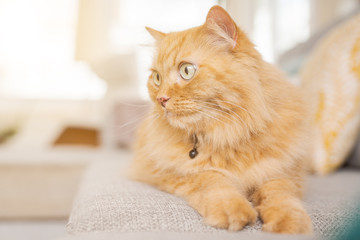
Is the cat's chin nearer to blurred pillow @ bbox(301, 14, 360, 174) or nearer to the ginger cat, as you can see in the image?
the ginger cat

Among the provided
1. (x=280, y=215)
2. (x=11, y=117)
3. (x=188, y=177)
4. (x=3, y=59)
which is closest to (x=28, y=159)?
(x=11, y=117)

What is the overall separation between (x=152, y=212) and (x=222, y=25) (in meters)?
0.57

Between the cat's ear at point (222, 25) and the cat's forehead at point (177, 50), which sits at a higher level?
the cat's ear at point (222, 25)

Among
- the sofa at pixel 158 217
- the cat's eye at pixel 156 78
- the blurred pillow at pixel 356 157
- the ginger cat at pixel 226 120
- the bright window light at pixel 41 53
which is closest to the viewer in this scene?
the sofa at pixel 158 217

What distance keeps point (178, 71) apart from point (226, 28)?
19 cm

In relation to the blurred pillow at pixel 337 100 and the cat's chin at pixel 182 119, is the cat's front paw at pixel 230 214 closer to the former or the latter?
the cat's chin at pixel 182 119

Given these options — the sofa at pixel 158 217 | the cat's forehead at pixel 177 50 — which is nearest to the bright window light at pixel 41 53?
the cat's forehead at pixel 177 50

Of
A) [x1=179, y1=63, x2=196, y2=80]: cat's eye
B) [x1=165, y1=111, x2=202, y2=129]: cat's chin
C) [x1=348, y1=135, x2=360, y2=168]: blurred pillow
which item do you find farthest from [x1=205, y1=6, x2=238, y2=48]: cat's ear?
[x1=348, y1=135, x2=360, y2=168]: blurred pillow

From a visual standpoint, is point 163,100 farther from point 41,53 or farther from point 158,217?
point 41,53

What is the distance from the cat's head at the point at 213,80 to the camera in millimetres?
901

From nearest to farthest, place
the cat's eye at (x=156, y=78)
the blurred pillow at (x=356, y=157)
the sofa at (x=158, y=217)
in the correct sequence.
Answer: the sofa at (x=158, y=217)
the cat's eye at (x=156, y=78)
the blurred pillow at (x=356, y=157)

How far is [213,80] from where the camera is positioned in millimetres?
897

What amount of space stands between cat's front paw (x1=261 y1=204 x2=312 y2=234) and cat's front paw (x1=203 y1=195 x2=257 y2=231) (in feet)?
0.12

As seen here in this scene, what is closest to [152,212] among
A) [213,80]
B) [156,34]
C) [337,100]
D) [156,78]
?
[213,80]
